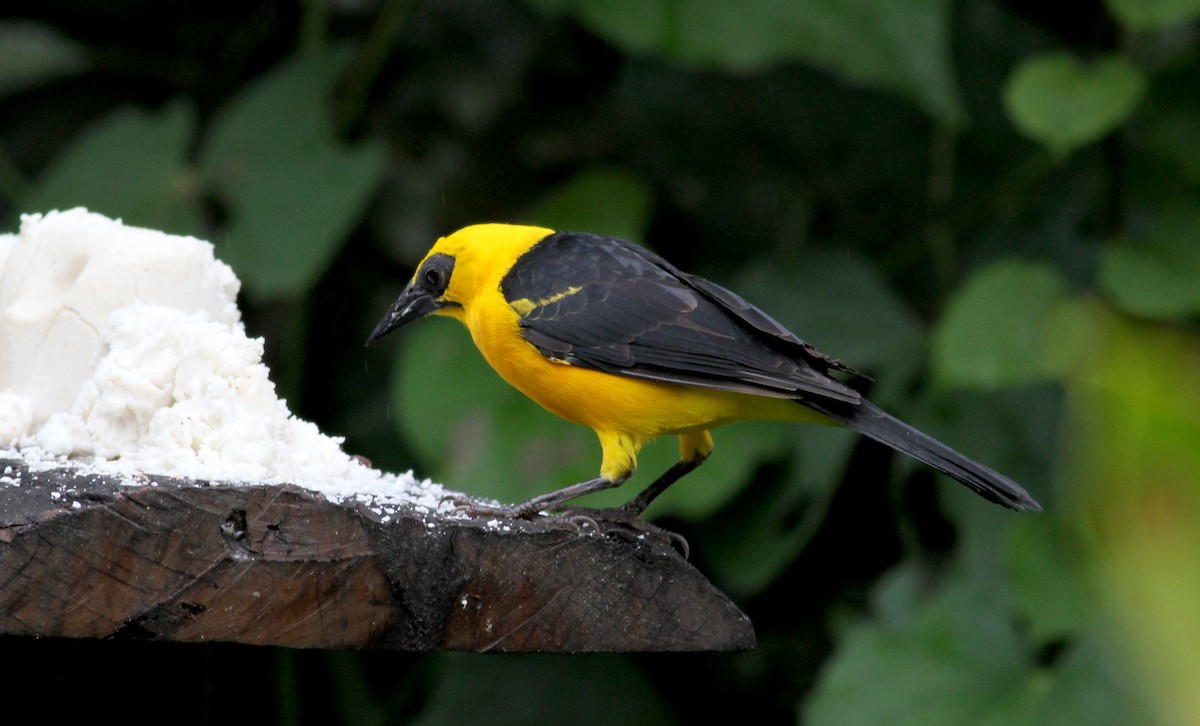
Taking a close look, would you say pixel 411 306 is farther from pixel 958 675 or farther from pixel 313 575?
pixel 958 675

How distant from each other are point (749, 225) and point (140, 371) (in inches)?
139

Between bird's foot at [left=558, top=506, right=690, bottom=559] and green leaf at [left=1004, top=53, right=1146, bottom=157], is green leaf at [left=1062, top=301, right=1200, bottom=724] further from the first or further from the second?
green leaf at [left=1004, top=53, right=1146, bottom=157]

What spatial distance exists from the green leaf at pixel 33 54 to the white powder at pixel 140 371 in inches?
133

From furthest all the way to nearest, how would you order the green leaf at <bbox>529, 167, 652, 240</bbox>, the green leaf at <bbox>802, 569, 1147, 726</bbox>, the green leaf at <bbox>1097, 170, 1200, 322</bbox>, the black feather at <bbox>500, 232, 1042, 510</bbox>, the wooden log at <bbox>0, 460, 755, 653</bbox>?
the green leaf at <bbox>529, 167, 652, 240</bbox>
the green leaf at <bbox>1097, 170, 1200, 322</bbox>
the green leaf at <bbox>802, 569, 1147, 726</bbox>
the black feather at <bbox>500, 232, 1042, 510</bbox>
the wooden log at <bbox>0, 460, 755, 653</bbox>

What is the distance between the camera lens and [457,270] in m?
3.49

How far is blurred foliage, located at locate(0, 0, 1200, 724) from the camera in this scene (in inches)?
163

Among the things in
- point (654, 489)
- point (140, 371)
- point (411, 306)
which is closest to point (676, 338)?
point (654, 489)

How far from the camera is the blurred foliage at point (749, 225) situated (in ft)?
13.6

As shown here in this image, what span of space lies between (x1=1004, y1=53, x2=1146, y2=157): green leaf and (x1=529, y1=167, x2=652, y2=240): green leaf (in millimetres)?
1353

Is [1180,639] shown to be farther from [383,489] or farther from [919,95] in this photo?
[919,95]

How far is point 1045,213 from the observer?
5.26 metres

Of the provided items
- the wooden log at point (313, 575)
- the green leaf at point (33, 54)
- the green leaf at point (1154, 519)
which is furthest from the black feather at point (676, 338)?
the green leaf at point (33, 54)

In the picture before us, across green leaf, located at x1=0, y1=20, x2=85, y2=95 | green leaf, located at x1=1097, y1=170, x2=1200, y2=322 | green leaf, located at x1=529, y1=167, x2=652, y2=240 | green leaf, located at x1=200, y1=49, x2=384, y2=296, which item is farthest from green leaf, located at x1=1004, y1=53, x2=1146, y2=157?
green leaf, located at x1=0, y1=20, x2=85, y2=95

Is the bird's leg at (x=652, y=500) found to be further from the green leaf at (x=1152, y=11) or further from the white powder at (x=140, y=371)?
the green leaf at (x=1152, y=11)
